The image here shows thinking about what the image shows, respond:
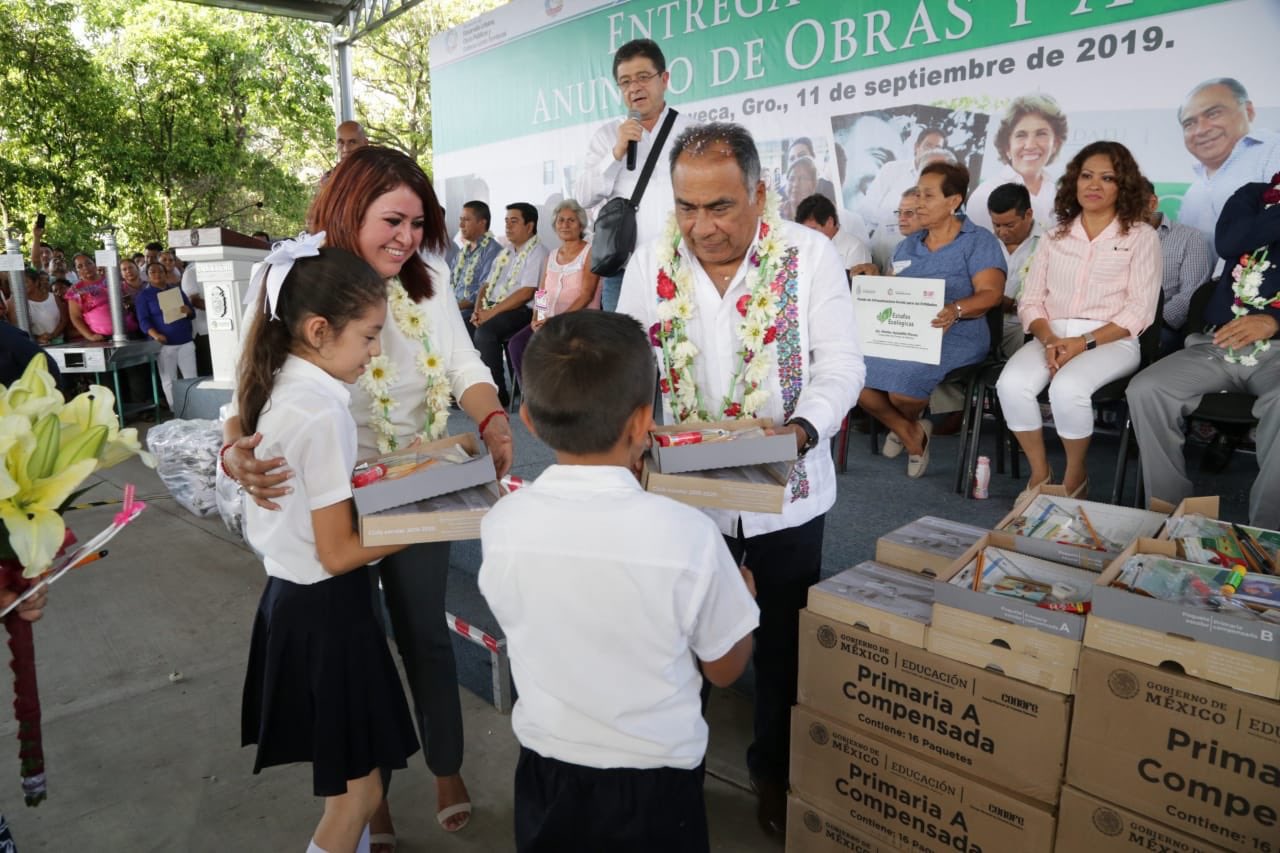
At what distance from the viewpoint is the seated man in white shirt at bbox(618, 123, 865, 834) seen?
177cm

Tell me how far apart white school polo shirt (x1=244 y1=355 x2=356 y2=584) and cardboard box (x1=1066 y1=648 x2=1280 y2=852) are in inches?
53.9

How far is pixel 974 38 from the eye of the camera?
4480 millimetres

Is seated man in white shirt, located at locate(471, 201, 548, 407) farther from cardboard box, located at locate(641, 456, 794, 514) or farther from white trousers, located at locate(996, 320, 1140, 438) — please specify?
cardboard box, located at locate(641, 456, 794, 514)

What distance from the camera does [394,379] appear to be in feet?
6.34

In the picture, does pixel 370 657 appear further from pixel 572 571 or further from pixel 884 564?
pixel 884 564

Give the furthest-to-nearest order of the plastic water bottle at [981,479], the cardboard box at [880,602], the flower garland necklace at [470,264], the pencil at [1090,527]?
the flower garland necklace at [470,264] < the plastic water bottle at [981,479] < the pencil at [1090,527] < the cardboard box at [880,602]

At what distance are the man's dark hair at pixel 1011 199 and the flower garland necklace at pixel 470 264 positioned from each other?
4115 mm

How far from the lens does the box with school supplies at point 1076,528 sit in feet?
5.72

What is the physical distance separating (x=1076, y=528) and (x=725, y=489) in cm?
92

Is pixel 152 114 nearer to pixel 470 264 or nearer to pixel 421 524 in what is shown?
pixel 470 264

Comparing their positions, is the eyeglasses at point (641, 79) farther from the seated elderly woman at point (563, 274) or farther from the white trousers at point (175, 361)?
the white trousers at point (175, 361)

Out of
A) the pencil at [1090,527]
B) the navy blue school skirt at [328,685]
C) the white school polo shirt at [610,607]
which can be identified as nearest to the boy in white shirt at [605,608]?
the white school polo shirt at [610,607]

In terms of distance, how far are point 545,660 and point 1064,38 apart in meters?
4.36

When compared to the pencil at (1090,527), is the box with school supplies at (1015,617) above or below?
below
